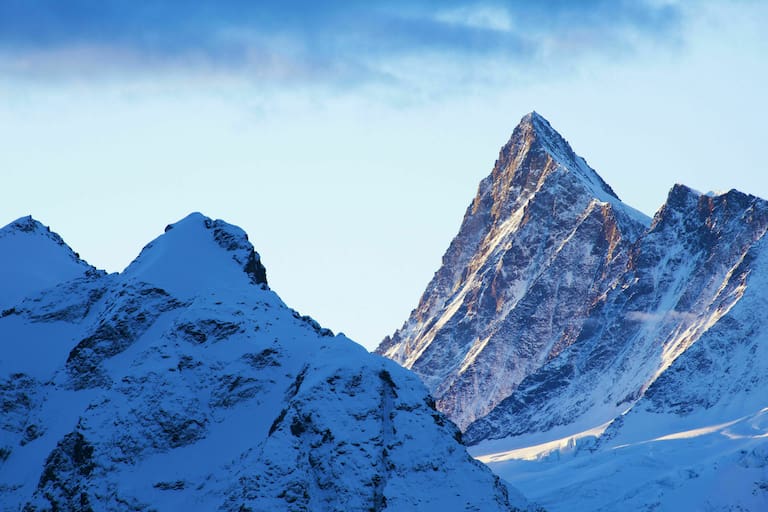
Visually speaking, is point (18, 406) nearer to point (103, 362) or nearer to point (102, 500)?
point (103, 362)

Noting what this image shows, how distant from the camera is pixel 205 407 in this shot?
13062 cm

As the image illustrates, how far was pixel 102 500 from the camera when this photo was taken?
123562 millimetres

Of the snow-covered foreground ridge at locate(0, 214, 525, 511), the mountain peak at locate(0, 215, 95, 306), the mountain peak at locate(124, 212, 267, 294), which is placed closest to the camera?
the snow-covered foreground ridge at locate(0, 214, 525, 511)

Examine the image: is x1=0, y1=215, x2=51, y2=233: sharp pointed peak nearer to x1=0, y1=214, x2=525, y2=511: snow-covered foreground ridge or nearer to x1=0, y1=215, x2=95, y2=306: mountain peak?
x1=0, y1=215, x2=95, y2=306: mountain peak

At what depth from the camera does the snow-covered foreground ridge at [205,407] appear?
120 metres

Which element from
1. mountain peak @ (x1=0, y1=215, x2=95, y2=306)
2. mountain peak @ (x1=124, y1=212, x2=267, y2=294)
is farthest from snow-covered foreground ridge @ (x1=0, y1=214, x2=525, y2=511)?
mountain peak @ (x1=0, y1=215, x2=95, y2=306)

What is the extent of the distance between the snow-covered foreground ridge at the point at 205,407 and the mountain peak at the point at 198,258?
188mm

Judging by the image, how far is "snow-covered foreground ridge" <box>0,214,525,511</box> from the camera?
4729 inches

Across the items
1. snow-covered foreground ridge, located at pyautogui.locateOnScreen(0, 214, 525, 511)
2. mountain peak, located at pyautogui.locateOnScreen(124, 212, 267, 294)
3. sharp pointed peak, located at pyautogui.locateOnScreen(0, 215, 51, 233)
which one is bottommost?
snow-covered foreground ridge, located at pyautogui.locateOnScreen(0, 214, 525, 511)

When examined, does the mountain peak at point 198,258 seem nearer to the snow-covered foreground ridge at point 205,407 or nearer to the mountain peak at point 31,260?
the snow-covered foreground ridge at point 205,407

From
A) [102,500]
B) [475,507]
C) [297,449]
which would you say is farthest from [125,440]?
[475,507]

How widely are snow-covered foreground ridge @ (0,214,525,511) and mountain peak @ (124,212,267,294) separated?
188mm

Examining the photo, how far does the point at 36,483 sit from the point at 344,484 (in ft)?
86.1

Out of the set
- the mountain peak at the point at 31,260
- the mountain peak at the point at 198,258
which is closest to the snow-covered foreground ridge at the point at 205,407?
the mountain peak at the point at 198,258
